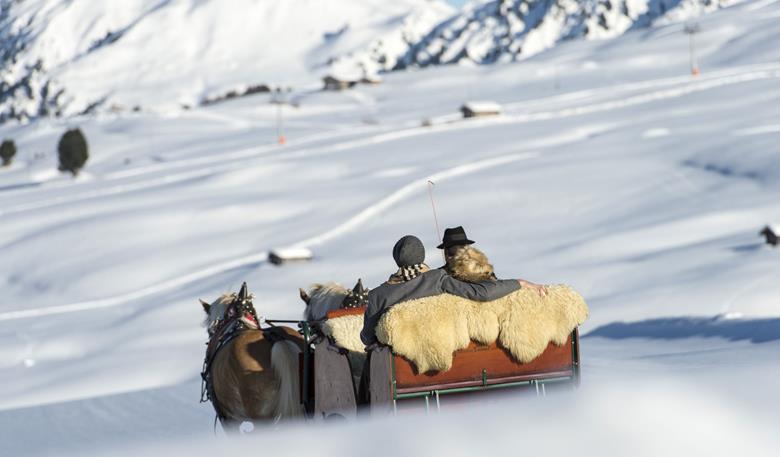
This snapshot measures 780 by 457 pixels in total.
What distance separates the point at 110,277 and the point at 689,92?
124ft

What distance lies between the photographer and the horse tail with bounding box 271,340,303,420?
8938 mm

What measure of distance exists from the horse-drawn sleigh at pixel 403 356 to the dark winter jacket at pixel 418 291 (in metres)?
0.09

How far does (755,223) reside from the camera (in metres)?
31.0

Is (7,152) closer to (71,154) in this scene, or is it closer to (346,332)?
(71,154)

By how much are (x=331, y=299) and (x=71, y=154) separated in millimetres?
69508

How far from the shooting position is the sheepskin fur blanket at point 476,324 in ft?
25.4

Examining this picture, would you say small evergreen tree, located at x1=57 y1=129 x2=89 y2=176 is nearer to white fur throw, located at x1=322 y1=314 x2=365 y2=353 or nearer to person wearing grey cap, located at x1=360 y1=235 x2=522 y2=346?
white fur throw, located at x1=322 y1=314 x2=365 y2=353

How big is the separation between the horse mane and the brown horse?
0.24 m

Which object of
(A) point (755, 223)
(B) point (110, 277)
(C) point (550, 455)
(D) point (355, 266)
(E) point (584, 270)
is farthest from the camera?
(B) point (110, 277)

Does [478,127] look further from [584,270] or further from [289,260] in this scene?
[584,270]

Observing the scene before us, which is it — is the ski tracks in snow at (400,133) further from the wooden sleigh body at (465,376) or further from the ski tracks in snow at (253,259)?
the wooden sleigh body at (465,376)

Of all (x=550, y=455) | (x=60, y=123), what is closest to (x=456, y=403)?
(x=550, y=455)

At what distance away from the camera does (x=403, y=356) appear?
308 inches

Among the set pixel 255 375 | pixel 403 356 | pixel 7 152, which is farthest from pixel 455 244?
pixel 7 152
